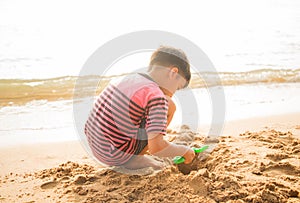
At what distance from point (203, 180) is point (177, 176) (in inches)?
7.1

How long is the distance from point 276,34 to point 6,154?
6536 millimetres

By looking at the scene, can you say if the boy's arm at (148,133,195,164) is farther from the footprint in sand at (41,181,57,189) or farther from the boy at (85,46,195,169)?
the footprint in sand at (41,181,57,189)

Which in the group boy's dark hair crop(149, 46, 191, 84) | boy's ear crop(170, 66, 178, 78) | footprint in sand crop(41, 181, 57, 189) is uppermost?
boy's dark hair crop(149, 46, 191, 84)

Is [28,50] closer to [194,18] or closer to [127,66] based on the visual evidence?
[127,66]

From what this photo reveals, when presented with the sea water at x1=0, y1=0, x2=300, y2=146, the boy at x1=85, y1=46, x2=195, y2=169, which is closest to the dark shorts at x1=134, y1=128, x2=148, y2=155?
the boy at x1=85, y1=46, x2=195, y2=169

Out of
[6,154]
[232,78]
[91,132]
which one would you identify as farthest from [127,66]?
[91,132]

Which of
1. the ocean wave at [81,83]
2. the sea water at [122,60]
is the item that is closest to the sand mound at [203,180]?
the sea water at [122,60]

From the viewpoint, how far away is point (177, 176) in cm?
220

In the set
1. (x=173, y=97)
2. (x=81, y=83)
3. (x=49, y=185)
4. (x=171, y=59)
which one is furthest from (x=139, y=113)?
(x=81, y=83)

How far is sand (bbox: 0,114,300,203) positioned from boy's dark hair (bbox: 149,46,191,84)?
651mm

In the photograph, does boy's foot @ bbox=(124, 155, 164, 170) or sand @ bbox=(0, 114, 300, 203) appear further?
boy's foot @ bbox=(124, 155, 164, 170)

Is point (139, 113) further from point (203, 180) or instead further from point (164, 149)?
point (203, 180)

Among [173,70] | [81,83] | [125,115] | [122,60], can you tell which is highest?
[173,70]

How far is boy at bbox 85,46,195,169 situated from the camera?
2033 mm
